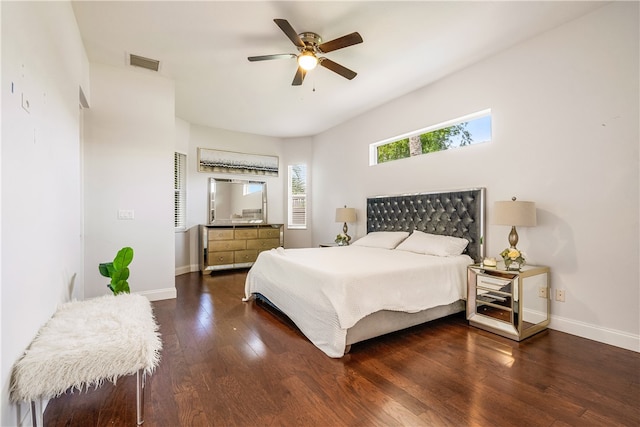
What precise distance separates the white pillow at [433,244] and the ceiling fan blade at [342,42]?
2215mm

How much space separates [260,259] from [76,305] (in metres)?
1.82

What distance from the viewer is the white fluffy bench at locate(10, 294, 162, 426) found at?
47.1 inches

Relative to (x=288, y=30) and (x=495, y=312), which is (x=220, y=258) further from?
(x=495, y=312)

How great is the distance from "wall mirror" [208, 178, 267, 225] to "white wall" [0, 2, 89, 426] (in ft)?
11.0

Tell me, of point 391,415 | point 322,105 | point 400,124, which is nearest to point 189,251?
point 322,105

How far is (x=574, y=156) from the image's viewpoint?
2.57 meters

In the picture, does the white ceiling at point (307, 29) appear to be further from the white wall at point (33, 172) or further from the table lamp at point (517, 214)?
the table lamp at point (517, 214)

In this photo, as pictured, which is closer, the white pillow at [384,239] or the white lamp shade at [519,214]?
the white lamp shade at [519,214]

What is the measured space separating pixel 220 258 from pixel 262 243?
83 centimetres

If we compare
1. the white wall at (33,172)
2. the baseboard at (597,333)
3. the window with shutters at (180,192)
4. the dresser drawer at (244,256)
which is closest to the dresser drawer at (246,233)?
the dresser drawer at (244,256)

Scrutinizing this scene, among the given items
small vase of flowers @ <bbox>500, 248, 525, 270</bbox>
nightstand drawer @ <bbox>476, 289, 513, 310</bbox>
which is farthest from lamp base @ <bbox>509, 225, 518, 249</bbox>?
nightstand drawer @ <bbox>476, 289, 513, 310</bbox>

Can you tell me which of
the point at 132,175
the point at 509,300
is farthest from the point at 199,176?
the point at 509,300

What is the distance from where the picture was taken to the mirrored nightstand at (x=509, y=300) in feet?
8.08

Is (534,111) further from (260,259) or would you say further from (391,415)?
(260,259)
